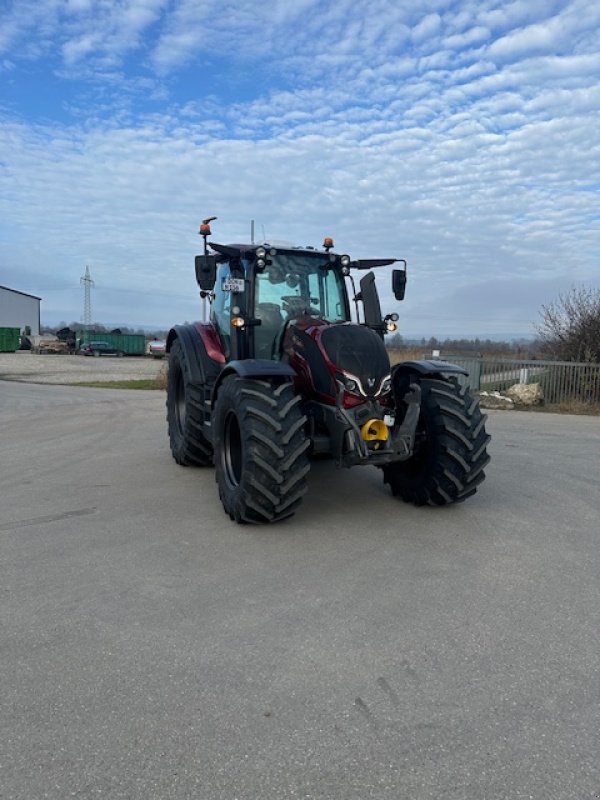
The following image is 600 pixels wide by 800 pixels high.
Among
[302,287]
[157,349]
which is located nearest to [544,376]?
[302,287]

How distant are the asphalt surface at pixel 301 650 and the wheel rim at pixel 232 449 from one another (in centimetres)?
41

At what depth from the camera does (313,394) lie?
5.66 meters

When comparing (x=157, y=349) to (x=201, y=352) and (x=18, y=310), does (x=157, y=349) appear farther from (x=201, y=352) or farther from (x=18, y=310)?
(x=201, y=352)

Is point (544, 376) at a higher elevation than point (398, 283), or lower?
lower

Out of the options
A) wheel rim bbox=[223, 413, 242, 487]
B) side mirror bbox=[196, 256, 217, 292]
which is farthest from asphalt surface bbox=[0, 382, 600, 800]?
side mirror bbox=[196, 256, 217, 292]

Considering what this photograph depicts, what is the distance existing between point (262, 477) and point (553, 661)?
2.46m

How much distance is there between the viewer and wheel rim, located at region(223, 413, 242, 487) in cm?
573

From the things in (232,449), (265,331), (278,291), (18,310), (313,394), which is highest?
(18,310)

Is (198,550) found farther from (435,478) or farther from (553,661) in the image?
(553,661)

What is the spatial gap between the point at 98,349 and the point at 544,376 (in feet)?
138

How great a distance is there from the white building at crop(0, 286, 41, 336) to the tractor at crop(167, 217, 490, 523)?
7140cm

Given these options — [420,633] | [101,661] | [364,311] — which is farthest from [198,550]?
[364,311]

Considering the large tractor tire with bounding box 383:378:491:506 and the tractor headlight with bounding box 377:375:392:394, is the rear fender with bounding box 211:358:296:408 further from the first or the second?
the large tractor tire with bounding box 383:378:491:506

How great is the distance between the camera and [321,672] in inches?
120
